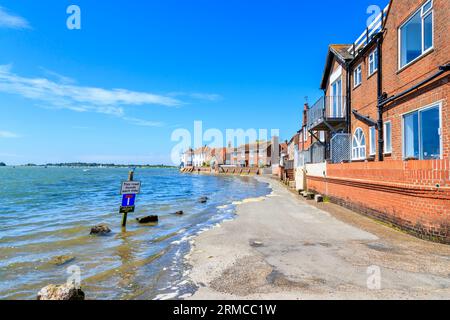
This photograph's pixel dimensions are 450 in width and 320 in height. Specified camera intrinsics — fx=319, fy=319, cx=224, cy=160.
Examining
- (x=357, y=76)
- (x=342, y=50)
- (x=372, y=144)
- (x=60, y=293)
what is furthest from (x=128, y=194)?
(x=342, y=50)

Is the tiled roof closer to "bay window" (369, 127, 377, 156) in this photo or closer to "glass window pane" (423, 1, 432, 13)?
"bay window" (369, 127, 377, 156)

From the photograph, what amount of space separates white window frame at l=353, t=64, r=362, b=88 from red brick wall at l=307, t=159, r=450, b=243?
222 inches

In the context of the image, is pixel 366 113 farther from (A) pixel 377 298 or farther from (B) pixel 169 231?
(A) pixel 377 298

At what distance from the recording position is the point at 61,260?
816 cm

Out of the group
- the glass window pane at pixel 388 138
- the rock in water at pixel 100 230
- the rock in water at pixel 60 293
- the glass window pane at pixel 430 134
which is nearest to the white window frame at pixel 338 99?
the glass window pane at pixel 388 138

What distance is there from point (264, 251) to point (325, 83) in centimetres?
1828

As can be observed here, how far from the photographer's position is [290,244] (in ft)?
26.9

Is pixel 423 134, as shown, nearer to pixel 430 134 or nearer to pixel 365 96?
pixel 430 134

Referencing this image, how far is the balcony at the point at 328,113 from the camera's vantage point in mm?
18645

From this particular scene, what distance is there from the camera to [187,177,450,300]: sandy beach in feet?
16.1

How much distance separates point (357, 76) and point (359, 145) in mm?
3721

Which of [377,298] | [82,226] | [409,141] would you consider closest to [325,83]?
[409,141]

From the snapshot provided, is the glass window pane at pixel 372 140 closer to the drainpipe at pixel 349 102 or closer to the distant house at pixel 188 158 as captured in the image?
the drainpipe at pixel 349 102

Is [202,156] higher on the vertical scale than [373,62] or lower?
higher
